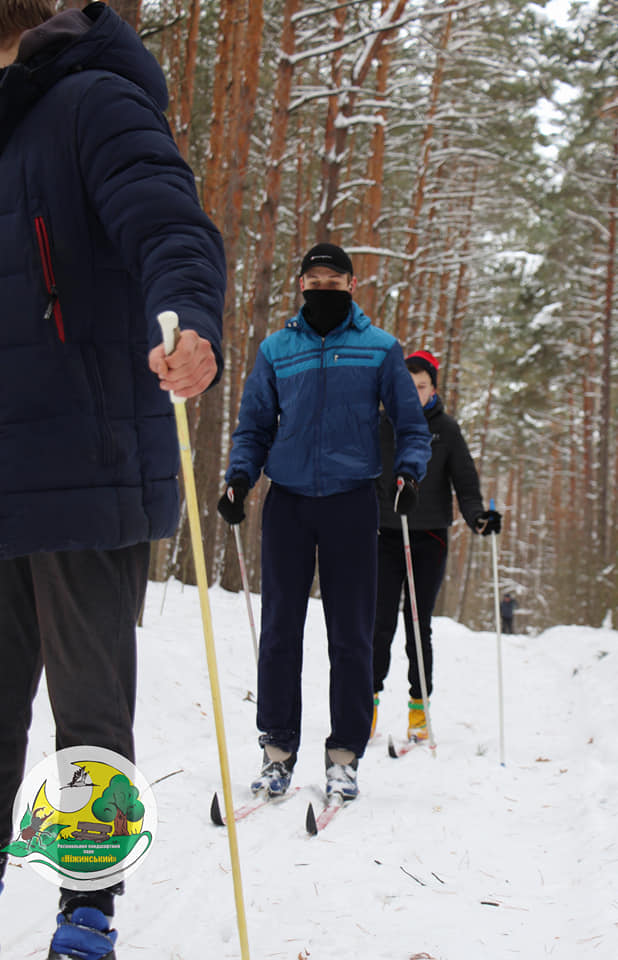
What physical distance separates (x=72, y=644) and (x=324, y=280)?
2.27m

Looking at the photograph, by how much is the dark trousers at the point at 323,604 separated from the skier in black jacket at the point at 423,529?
1.35m

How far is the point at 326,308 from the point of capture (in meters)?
3.40

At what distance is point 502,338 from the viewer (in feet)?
76.4

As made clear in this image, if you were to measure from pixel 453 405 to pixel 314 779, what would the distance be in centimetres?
1905

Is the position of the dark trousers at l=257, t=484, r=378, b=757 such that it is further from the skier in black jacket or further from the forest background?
the forest background

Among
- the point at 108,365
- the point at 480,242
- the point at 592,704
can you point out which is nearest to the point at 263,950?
the point at 108,365

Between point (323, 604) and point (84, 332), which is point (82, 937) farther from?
point (323, 604)

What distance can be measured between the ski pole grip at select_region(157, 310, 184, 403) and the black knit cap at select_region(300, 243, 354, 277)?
83.3 inches

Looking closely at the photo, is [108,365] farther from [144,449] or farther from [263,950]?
[263,950]

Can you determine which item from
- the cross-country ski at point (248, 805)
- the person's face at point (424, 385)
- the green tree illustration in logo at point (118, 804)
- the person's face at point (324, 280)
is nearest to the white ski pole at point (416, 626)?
the person's face at point (424, 385)

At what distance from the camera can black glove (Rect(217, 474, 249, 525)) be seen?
3412 millimetres

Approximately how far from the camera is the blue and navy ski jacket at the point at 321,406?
3.29m

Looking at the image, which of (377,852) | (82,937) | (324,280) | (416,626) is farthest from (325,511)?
(82,937)

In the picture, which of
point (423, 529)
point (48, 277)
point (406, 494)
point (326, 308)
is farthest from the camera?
point (423, 529)
